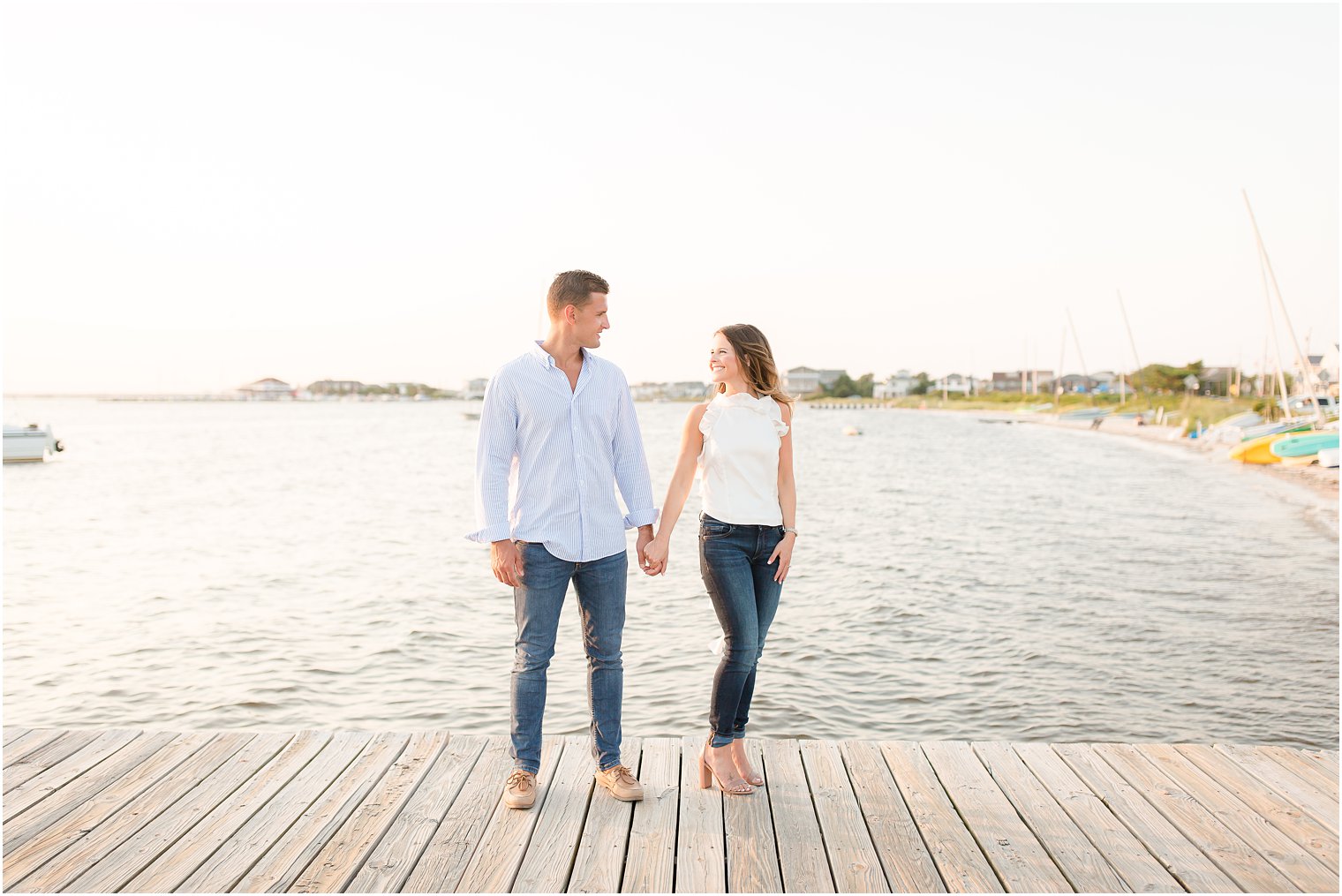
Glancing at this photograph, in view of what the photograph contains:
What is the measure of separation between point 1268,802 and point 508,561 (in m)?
3.12

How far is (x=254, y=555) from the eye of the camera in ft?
51.3

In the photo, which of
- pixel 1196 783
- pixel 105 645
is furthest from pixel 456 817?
pixel 105 645

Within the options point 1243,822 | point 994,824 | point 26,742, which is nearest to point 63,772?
point 26,742

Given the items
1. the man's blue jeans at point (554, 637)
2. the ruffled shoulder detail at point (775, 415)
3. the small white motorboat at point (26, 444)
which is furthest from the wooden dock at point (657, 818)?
the small white motorboat at point (26, 444)

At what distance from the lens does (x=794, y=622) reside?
1053 centimetres

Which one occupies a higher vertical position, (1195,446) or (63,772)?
(63,772)

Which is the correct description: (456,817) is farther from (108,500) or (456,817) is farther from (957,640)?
(108,500)

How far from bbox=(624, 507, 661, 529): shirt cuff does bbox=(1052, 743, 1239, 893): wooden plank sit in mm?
2078

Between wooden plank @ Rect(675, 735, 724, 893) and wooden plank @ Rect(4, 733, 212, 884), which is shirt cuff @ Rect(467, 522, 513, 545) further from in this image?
wooden plank @ Rect(4, 733, 212, 884)

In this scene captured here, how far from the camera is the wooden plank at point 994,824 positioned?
316cm

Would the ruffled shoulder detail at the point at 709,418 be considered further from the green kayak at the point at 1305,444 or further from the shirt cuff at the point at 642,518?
the green kayak at the point at 1305,444

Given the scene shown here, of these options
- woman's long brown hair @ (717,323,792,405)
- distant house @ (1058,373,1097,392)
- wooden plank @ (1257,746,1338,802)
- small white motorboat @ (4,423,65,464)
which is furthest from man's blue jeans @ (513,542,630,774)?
distant house @ (1058,373,1097,392)

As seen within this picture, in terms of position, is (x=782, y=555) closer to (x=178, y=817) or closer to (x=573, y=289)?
(x=573, y=289)

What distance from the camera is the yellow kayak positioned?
31.5m
